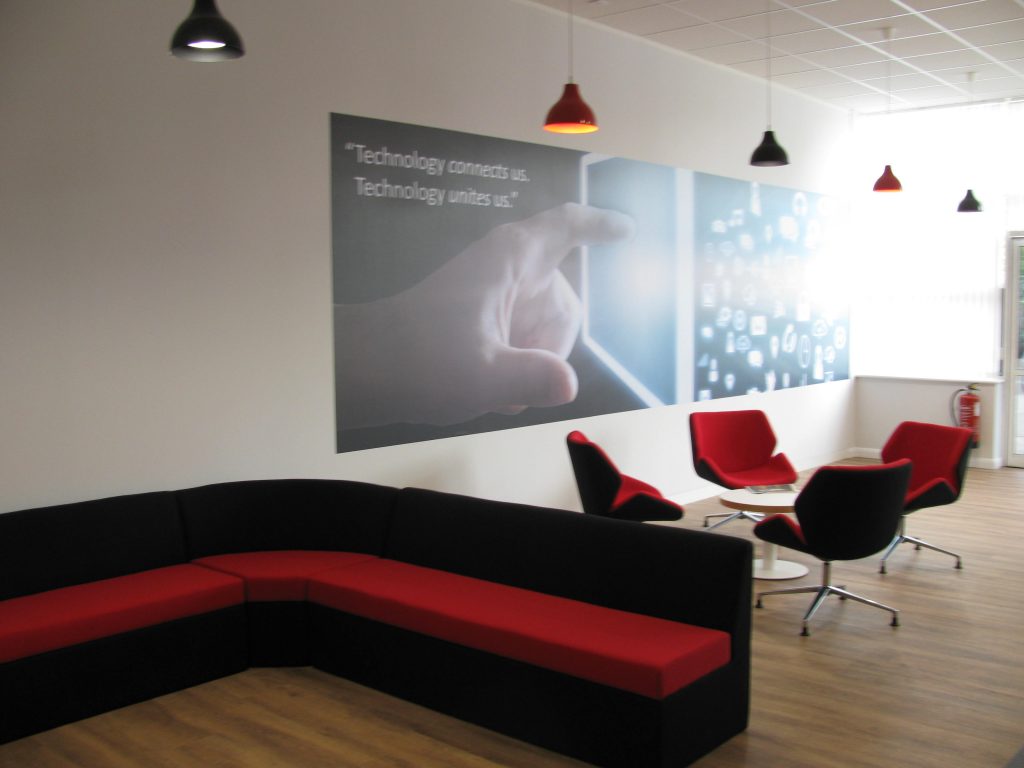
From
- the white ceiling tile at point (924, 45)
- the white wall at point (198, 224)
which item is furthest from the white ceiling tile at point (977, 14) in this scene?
the white wall at point (198, 224)

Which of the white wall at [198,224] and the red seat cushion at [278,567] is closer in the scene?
the white wall at [198,224]

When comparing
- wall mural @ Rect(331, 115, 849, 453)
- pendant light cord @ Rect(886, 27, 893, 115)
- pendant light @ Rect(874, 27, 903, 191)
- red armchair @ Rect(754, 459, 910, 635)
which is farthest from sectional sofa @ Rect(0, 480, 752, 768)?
pendant light cord @ Rect(886, 27, 893, 115)

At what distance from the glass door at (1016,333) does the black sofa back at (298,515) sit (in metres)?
7.99

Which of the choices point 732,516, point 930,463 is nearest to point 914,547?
point 930,463

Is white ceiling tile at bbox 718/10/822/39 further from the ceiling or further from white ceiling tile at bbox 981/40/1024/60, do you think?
white ceiling tile at bbox 981/40/1024/60

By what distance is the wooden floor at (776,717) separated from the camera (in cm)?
378

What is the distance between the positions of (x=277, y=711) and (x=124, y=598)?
2.81ft

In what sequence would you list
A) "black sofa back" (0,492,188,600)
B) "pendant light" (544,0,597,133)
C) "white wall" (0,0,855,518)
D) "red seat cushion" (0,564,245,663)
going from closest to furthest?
"red seat cushion" (0,564,245,663), "black sofa back" (0,492,188,600), "white wall" (0,0,855,518), "pendant light" (544,0,597,133)

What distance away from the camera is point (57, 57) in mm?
4512

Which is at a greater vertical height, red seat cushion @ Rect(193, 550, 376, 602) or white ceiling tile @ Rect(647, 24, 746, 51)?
white ceiling tile @ Rect(647, 24, 746, 51)

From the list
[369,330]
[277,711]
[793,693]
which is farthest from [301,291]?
Answer: [793,693]

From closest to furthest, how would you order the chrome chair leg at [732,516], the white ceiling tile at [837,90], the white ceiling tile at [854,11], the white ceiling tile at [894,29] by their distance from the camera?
the white ceiling tile at [854,11] < the white ceiling tile at [894,29] < the chrome chair leg at [732,516] < the white ceiling tile at [837,90]

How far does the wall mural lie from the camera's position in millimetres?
5859

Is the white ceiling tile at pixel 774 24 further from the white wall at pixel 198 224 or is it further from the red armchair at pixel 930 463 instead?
the red armchair at pixel 930 463
